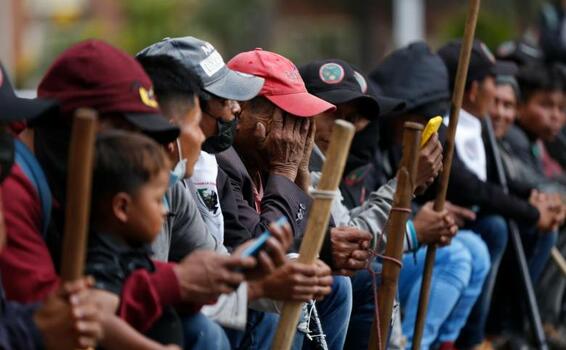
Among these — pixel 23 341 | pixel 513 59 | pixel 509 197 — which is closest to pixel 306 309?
pixel 23 341

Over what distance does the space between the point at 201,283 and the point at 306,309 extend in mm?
1651

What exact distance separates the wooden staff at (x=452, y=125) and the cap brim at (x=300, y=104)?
1.90 feet

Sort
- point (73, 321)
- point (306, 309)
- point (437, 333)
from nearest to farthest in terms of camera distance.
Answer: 1. point (73, 321)
2. point (306, 309)
3. point (437, 333)

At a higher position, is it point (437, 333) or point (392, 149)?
point (392, 149)

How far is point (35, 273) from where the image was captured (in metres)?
4.00

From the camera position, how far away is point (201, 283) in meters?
4.07

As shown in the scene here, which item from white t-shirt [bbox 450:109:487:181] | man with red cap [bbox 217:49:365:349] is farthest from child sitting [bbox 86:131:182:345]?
white t-shirt [bbox 450:109:487:181]

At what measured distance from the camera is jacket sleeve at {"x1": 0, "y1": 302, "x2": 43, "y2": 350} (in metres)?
3.82

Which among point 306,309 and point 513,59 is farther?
point 513,59

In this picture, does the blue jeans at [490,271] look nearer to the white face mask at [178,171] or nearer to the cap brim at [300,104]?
the cap brim at [300,104]

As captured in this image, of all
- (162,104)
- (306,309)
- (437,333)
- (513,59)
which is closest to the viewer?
(162,104)

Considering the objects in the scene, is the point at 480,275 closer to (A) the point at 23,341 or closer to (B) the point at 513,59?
(B) the point at 513,59

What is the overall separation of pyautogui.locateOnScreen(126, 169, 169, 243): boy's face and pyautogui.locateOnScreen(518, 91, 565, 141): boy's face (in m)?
6.11

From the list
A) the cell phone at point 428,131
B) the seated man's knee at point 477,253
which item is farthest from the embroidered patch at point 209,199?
the seated man's knee at point 477,253
